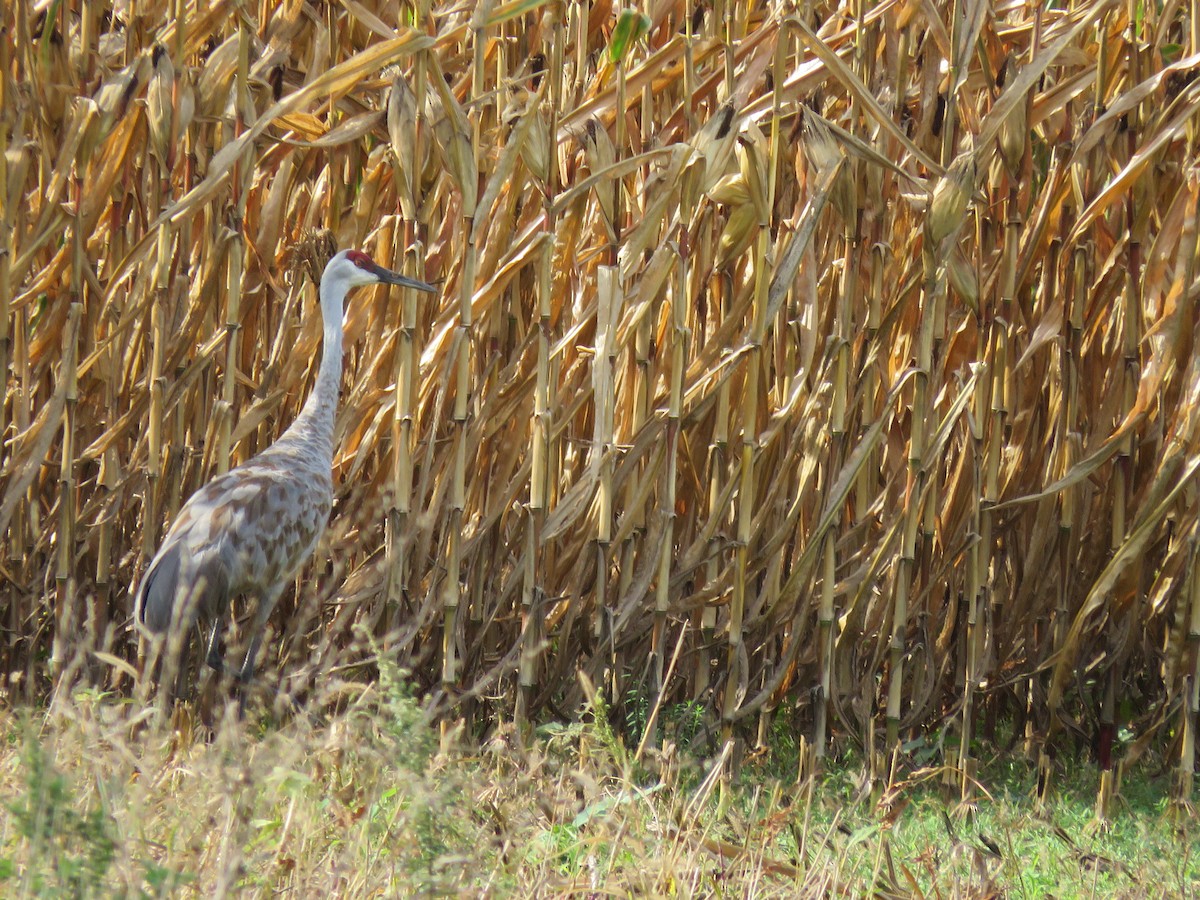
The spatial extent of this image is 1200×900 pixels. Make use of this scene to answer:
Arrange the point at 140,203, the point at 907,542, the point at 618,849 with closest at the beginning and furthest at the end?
the point at 618,849 < the point at 907,542 < the point at 140,203

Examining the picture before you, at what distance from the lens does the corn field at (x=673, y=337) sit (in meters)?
3.97

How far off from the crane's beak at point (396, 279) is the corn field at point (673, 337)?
9 cm

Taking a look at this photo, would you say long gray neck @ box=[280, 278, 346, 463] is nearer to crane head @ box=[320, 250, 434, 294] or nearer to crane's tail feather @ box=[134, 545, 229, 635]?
crane head @ box=[320, 250, 434, 294]

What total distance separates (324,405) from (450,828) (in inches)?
103

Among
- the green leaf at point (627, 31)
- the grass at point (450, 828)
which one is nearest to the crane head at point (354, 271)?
the green leaf at point (627, 31)

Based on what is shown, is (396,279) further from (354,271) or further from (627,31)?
(627,31)

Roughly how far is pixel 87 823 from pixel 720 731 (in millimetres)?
2664

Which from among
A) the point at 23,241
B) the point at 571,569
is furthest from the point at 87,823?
the point at 23,241

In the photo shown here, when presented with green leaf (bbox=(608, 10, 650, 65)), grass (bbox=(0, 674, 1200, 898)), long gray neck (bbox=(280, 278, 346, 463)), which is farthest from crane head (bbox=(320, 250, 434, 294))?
grass (bbox=(0, 674, 1200, 898))

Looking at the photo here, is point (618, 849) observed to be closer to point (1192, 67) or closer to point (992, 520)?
point (992, 520)

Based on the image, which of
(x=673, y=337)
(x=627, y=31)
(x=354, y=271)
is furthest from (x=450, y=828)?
(x=354, y=271)

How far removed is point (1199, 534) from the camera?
3906 millimetres

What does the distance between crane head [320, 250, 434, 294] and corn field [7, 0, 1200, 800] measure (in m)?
0.20

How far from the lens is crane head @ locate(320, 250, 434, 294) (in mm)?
4363
